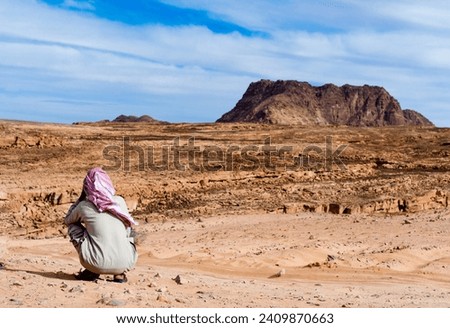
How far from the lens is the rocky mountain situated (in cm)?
6931

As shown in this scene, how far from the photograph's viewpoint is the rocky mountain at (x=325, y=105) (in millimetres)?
69312

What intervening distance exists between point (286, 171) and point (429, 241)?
23.2 ft

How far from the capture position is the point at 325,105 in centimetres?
7656

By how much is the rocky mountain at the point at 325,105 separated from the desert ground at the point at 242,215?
4102cm

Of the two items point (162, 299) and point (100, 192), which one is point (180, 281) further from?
point (100, 192)

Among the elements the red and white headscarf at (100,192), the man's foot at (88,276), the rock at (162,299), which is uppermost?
the red and white headscarf at (100,192)

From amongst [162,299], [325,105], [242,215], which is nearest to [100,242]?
[162,299]

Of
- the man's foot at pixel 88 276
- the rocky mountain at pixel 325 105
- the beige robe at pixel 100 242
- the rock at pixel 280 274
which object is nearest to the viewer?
the beige robe at pixel 100 242

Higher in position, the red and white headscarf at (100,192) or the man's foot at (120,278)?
the red and white headscarf at (100,192)

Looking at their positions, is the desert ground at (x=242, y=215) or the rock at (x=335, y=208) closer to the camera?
the desert ground at (x=242, y=215)

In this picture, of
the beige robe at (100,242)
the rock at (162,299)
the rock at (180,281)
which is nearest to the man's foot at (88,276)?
the beige robe at (100,242)

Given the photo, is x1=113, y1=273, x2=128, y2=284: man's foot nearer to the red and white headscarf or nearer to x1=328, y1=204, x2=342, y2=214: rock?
the red and white headscarf

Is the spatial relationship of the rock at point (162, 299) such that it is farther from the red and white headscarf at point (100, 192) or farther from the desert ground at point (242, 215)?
the red and white headscarf at point (100, 192)
